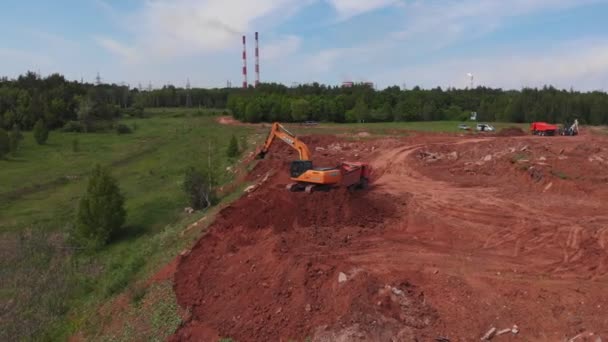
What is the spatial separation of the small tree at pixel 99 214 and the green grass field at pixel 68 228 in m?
0.71

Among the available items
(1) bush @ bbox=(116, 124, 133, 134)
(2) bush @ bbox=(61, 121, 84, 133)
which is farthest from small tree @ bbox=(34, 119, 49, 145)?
(2) bush @ bbox=(61, 121, 84, 133)

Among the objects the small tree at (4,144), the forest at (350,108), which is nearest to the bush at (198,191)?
the small tree at (4,144)

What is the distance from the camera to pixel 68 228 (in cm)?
2969

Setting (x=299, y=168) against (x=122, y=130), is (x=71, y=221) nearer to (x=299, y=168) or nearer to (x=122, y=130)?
(x=299, y=168)

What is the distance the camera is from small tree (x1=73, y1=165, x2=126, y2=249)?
2631cm

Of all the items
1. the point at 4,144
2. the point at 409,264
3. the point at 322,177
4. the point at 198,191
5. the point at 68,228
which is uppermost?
the point at 322,177

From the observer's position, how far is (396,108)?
277 ft

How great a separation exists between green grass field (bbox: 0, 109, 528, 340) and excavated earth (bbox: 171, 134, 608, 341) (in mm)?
2163

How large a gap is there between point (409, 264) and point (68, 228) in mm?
Result: 23184

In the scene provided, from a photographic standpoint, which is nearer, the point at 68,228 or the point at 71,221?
the point at 68,228

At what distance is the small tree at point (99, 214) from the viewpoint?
2631 centimetres

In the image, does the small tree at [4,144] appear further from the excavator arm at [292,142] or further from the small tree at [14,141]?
the excavator arm at [292,142]

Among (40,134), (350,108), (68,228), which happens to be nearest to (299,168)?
(68,228)

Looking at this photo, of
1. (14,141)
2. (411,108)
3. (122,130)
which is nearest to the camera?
(14,141)
